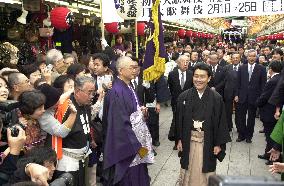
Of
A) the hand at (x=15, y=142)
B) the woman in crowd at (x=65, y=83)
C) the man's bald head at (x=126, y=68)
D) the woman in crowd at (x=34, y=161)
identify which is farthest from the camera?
the woman in crowd at (x=65, y=83)

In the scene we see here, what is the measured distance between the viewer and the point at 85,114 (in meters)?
4.50

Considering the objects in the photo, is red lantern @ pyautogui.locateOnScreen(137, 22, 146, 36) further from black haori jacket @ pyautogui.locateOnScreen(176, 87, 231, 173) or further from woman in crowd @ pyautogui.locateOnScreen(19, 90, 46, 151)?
woman in crowd @ pyautogui.locateOnScreen(19, 90, 46, 151)

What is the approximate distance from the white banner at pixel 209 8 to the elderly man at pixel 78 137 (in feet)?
14.9

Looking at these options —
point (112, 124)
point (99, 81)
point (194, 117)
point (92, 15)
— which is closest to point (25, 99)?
point (112, 124)

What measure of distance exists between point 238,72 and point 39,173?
6.95 m

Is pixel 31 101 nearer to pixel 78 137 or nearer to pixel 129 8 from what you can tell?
pixel 78 137

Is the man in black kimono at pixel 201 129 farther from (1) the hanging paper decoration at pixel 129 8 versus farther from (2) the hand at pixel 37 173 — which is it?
(1) the hanging paper decoration at pixel 129 8

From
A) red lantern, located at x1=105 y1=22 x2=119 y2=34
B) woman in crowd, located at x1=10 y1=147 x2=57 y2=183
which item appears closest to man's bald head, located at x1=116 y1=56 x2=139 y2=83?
woman in crowd, located at x1=10 y1=147 x2=57 y2=183

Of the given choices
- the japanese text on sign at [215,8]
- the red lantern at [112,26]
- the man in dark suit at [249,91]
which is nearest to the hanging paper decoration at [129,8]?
the japanese text on sign at [215,8]

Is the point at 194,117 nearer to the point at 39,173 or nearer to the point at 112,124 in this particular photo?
the point at 112,124

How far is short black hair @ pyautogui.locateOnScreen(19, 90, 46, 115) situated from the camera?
3.86 m

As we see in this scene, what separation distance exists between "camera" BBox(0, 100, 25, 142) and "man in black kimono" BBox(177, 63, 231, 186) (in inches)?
90.6

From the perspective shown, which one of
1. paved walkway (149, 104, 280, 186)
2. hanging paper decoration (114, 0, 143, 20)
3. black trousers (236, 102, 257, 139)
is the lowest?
paved walkway (149, 104, 280, 186)

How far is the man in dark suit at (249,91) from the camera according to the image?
873cm
